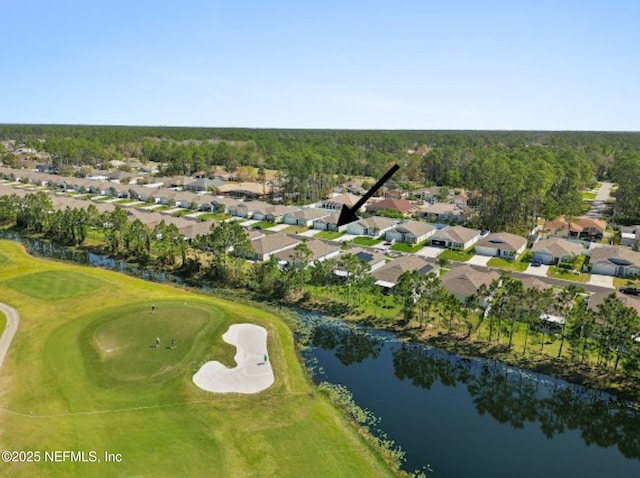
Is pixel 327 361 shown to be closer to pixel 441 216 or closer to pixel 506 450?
pixel 506 450

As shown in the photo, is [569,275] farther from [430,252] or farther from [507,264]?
[430,252]

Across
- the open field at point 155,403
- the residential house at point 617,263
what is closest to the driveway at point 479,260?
the residential house at point 617,263

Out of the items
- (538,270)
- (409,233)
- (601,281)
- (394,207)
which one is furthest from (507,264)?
(394,207)

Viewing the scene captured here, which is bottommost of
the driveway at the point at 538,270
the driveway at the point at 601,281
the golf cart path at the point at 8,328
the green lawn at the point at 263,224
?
the golf cart path at the point at 8,328

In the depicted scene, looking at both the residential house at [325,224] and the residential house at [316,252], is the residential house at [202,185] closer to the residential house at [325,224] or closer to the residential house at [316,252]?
the residential house at [325,224]

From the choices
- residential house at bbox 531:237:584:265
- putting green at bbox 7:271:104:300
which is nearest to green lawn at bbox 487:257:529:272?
residential house at bbox 531:237:584:265
